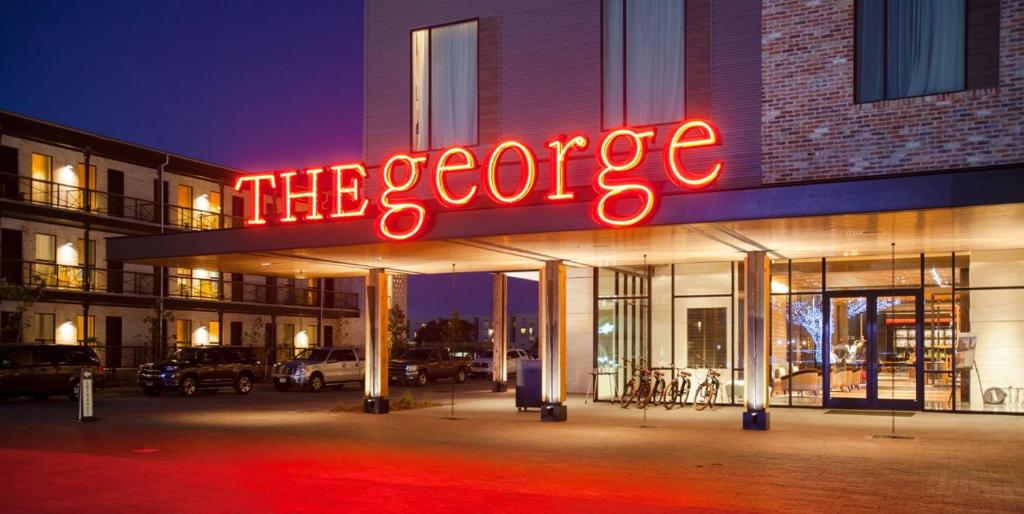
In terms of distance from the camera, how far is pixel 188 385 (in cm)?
3200

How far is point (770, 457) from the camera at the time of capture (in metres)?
14.2

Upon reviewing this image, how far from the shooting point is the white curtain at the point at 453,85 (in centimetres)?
2128

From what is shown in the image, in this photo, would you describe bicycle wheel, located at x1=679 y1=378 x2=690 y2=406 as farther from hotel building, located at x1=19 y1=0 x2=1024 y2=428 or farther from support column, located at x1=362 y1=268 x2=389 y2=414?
support column, located at x1=362 y1=268 x2=389 y2=414

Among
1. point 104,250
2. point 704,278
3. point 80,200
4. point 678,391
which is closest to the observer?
point 678,391

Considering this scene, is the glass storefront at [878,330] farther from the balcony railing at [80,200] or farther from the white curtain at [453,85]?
the balcony railing at [80,200]

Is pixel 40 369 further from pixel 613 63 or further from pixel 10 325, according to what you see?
pixel 613 63

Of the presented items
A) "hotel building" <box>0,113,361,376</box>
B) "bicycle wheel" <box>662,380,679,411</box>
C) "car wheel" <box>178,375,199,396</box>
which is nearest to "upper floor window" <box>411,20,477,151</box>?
"bicycle wheel" <box>662,380,679,411</box>

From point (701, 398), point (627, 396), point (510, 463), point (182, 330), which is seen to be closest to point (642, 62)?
point (627, 396)

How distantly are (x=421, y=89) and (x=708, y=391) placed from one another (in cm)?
958

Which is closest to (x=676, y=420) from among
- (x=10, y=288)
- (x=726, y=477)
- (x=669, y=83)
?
(x=669, y=83)

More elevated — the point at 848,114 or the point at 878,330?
the point at 848,114

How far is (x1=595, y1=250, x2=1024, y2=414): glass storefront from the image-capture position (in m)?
21.2

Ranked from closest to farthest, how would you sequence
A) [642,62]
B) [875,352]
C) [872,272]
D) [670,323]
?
[642,62] → [875,352] → [872,272] → [670,323]

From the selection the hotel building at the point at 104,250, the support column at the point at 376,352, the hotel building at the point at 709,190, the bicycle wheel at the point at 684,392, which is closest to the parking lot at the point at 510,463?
the support column at the point at 376,352
